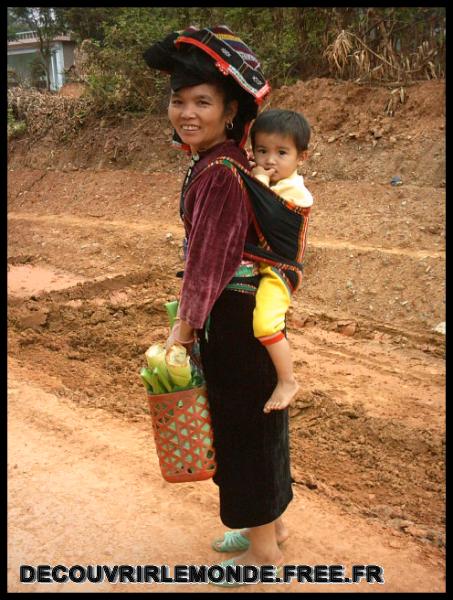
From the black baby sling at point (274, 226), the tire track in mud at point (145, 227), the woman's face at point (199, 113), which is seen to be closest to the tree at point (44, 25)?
the tire track in mud at point (145, 227)

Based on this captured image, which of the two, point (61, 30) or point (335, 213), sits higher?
point (61, 30)

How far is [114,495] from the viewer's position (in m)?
3.35

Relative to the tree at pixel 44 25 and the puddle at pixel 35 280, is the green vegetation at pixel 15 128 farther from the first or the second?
the puddle at pixel 35 280

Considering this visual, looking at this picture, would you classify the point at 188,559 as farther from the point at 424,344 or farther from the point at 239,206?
the point at 424,344

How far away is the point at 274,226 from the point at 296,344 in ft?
11.8

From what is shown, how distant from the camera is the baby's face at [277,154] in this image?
2289 mm

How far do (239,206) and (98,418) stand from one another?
2.51 metres

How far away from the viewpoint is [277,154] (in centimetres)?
232

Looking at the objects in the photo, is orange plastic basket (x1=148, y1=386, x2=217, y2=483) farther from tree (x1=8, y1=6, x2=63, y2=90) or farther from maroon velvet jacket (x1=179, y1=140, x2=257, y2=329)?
tree (x1=8, y1=6, x2=63, y2=90)

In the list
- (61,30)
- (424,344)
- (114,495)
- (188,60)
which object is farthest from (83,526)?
(61,30)

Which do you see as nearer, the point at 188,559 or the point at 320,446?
the point at 188,559

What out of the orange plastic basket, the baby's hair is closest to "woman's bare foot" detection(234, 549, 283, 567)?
Result: the orange plastic basket

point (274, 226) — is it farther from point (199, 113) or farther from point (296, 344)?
point (296, 344)

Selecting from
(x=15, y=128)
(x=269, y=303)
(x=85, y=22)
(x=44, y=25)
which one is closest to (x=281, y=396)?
(x=269, y=303)
